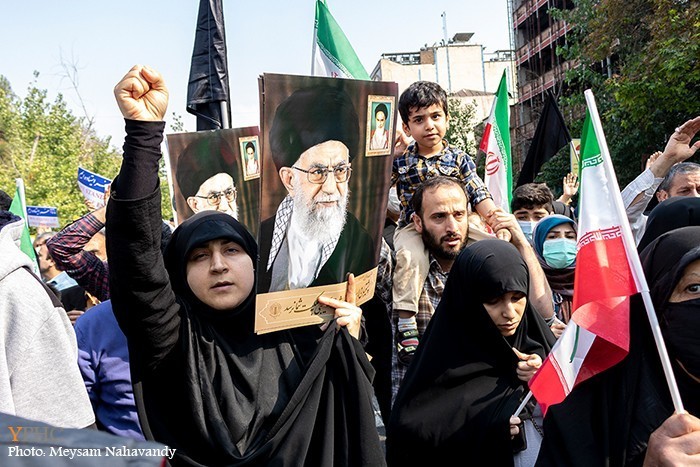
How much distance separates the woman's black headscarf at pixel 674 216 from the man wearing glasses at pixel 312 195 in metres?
1.23

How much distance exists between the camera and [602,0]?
15.1 meters

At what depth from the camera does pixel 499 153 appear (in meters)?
5.64

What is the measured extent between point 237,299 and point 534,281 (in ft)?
5.16

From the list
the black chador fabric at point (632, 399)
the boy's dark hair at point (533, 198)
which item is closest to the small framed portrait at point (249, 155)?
the black chador fabric at point (632, 399)

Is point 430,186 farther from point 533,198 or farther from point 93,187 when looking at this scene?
point 93,187

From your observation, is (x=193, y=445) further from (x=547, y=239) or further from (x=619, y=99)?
(x=619, y=99)

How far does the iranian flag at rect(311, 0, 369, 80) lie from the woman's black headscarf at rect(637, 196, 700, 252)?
178 cm

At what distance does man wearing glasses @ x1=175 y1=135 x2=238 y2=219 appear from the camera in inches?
141

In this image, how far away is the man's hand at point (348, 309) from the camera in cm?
243

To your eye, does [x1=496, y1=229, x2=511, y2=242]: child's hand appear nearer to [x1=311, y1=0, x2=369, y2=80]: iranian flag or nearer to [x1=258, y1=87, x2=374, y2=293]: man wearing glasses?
[x1=311, y1=0, x2=369, y2=80]: iranian flag

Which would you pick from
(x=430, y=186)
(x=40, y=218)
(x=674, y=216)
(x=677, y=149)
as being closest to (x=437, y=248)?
(x=430, y=186)

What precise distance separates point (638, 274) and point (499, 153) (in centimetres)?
366

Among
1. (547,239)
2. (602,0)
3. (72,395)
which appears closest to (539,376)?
(72,395)

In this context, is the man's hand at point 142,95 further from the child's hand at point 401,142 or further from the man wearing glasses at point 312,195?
the child's hand at point 401,142
